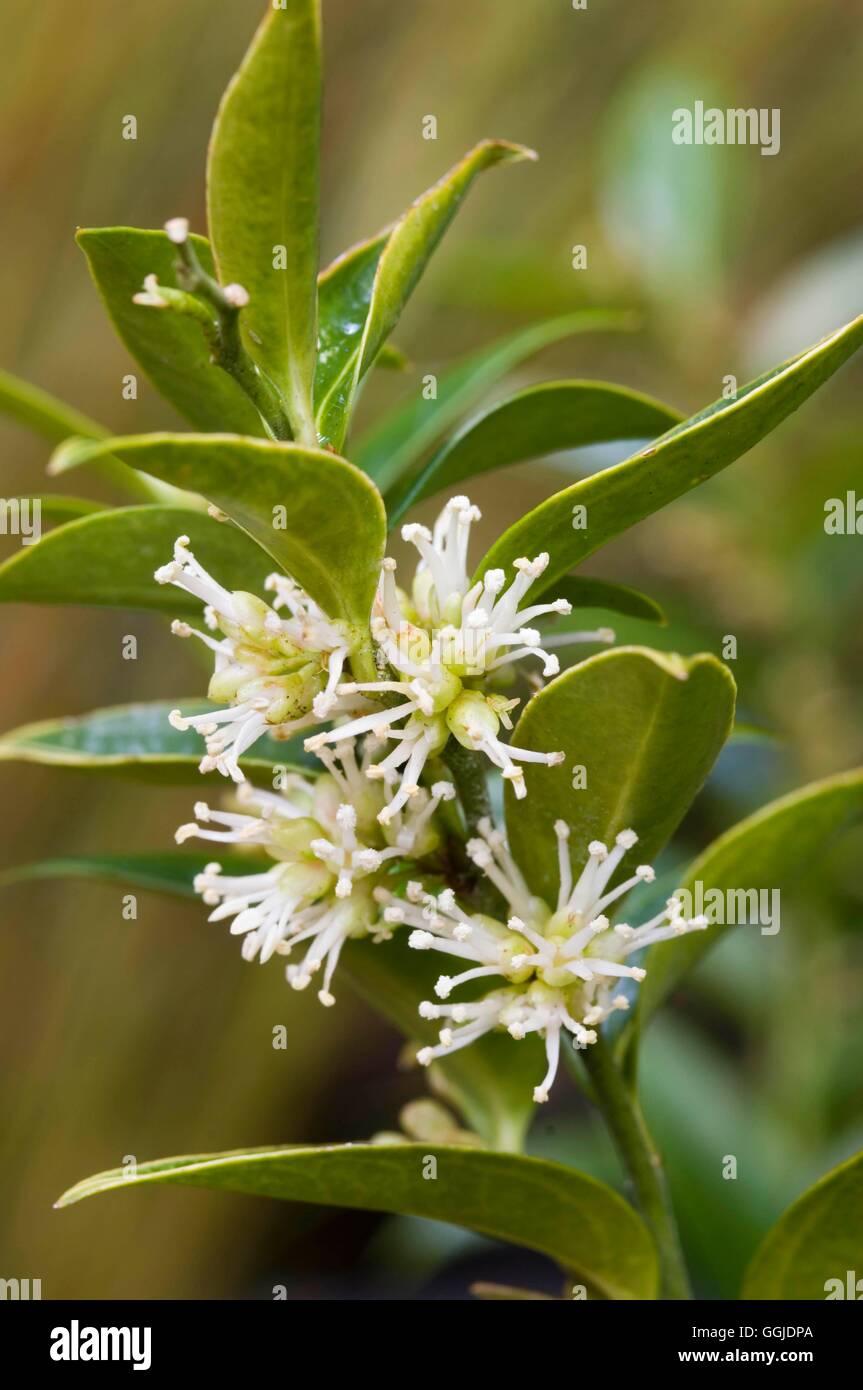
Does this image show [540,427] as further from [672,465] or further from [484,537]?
[484,537]

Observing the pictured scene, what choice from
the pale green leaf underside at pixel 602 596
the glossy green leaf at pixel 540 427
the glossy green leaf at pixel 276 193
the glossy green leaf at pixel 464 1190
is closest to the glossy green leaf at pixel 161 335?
the glossy green leaf at pixel 276 193

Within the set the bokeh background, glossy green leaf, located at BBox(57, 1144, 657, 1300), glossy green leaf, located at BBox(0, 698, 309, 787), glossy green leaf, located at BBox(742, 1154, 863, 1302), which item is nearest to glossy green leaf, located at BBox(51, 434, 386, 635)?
glossy green leaf, located at BBox(0, 698, 309, 787)

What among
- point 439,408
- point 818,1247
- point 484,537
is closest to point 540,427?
point 439,408

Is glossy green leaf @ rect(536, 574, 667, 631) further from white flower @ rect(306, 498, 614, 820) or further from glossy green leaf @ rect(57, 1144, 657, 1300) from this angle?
glossy green leaf @ rect(57, 1144, 657, 1300)

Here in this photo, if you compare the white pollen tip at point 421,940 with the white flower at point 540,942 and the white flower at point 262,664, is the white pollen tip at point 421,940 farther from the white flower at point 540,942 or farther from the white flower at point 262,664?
the white flower at point 262,664

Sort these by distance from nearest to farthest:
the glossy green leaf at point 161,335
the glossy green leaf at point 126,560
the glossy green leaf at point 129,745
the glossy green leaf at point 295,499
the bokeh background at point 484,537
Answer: the glossy green leaf at point 295,499, the glossy green leaf at point 161,335, the glossy green leaf at point 126,560, the glossy green leaf at point 129,745, the bokeh background at point 484,537

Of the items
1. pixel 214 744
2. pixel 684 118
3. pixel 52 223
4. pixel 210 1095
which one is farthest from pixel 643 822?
pixel 52 223
